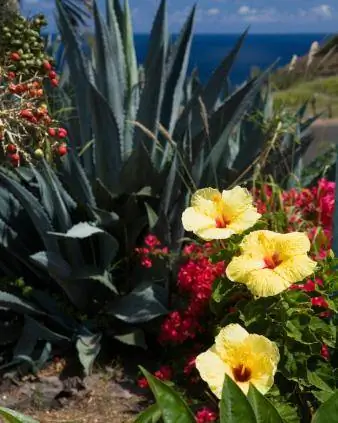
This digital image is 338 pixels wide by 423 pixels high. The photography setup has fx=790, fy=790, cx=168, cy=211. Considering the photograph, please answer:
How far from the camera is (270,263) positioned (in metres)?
2.49

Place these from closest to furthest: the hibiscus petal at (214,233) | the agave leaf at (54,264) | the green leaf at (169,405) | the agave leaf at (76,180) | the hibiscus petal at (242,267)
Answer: the green leaf at (169,405) → the hibiscus petal at (242,267) → the hibiscus petal at (214,233) → the agave leaf at (54,264) → the agave leaf at (76,180)

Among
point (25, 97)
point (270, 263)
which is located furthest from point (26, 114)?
point (270, 263)

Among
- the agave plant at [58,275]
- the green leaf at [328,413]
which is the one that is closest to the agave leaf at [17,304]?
the agave plant at [58,275]

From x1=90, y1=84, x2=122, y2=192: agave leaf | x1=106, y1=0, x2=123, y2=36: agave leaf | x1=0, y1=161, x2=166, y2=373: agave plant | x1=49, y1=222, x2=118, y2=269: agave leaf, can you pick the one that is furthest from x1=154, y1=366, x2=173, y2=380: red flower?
x1=106, y1=0, x2=123, y2=36: agave leaf

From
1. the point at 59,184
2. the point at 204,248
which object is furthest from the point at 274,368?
the point at 59,184

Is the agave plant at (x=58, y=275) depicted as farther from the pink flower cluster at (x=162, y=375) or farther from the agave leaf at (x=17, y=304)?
the pink flower cluster at (x=162, y=375)

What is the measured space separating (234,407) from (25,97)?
5.90 feet

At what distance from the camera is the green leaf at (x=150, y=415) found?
210cm

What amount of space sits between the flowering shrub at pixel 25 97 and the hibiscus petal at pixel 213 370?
41.9 inches

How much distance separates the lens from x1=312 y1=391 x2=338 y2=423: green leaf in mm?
1908

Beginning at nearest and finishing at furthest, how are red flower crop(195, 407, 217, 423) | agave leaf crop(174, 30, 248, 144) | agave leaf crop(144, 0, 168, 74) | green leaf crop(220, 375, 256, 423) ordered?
1. green leaf crop(220, 375, 256, 423)
2. red flower crop(195, 407, 217, 423)
3. agave leaf crop(174, 30, 248, 144)
4. agave leaf crop(144, 0, 168, 74)

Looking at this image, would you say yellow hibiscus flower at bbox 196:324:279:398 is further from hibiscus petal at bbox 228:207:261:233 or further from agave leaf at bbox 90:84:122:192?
agave leaf at bbox 90:84:122:192

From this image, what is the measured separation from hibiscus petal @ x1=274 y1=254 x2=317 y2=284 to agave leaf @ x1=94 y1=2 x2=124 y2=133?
1.85 metres

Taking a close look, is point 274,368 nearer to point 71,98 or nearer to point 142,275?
point 142,275
